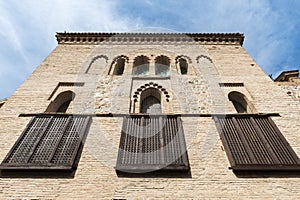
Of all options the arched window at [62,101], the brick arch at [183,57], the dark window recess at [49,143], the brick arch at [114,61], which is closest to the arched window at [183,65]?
the brick arch at [183,57]

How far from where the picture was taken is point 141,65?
9.87 meters

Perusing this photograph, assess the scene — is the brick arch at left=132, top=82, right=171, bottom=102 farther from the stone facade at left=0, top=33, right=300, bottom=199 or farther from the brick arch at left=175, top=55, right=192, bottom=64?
the brick arch at left=175, top=55, right=192, bottom=64

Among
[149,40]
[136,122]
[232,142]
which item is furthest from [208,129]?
[149,40]

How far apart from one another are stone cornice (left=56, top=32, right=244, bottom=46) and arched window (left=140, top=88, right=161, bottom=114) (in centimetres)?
399

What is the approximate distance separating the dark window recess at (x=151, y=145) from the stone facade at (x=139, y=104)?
0.60ft

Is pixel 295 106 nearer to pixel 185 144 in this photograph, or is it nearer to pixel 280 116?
pixel 280 116

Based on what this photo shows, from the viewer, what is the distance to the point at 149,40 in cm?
1104

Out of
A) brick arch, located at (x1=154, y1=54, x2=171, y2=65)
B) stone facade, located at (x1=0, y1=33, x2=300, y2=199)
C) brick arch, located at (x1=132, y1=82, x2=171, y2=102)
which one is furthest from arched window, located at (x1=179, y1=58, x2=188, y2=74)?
brick arch, located at (x1=132, y1=82, x2=171, y2=102)

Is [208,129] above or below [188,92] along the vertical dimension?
below

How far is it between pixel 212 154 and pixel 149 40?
24.6 ft

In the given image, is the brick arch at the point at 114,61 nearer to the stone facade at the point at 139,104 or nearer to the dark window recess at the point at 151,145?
the stone facade at the point at 139,104

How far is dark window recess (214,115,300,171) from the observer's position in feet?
14.7

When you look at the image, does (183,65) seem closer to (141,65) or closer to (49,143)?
(141,65)

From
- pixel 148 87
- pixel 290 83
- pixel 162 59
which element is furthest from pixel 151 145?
pixel 290 83
